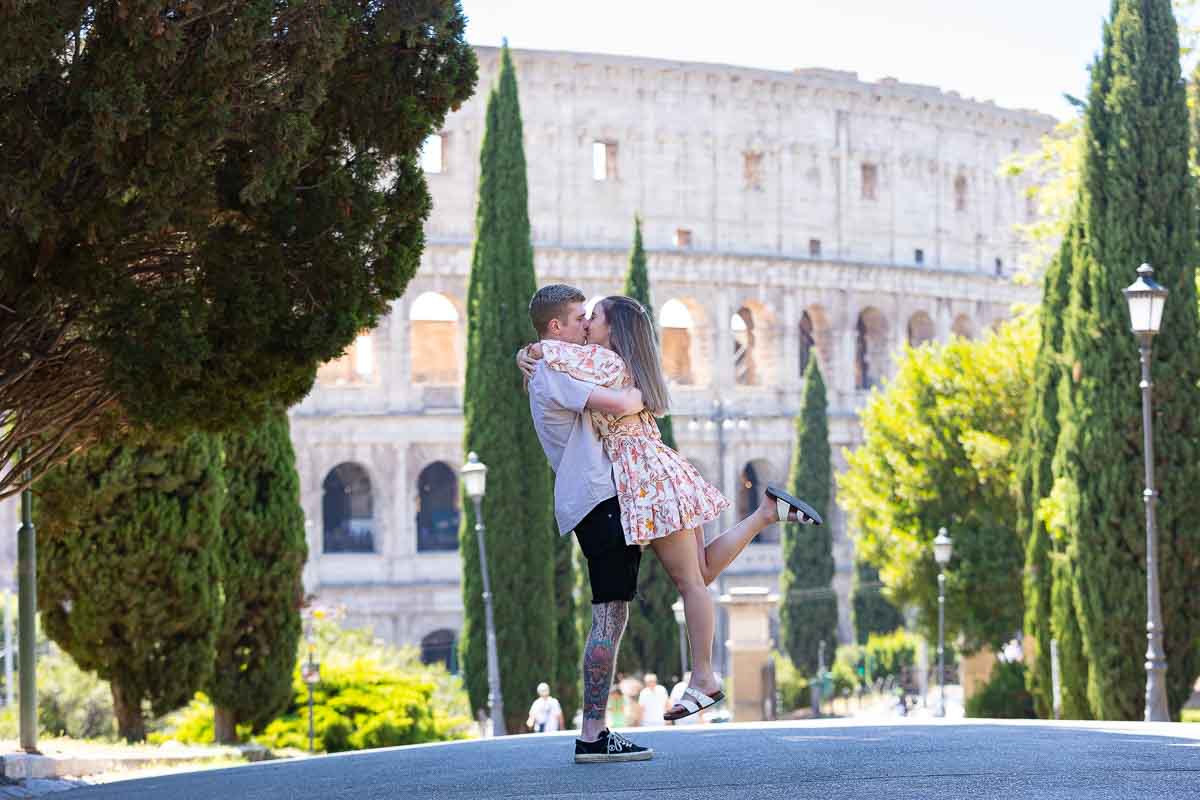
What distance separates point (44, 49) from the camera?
8.41 m

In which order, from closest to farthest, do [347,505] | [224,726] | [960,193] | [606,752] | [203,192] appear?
1. [606,752]
2. [203,192]
3. [224,726]
4. [347,505]
5. [960,193]

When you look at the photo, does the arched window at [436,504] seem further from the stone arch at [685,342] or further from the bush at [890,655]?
the bush at [890,655]

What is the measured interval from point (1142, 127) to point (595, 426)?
1705 cm

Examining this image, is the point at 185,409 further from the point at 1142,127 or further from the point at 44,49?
the point at 1142,127

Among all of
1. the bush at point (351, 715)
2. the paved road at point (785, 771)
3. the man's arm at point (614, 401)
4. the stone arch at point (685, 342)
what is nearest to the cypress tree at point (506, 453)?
the bush at point (351, 715)

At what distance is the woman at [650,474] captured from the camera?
750 cm

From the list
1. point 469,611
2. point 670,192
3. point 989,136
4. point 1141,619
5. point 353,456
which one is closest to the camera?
point 1141,619

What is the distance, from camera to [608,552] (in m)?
7.48

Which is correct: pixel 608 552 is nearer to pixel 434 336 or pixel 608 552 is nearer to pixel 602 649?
pixel 602 649

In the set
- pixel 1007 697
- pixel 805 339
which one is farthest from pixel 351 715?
pixel 805 339

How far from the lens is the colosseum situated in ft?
162

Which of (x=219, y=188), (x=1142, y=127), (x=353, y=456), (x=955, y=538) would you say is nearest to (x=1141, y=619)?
(x=1142, y=127)

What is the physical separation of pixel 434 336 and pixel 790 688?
16.3 m

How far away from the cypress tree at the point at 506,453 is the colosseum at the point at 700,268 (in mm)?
12986
